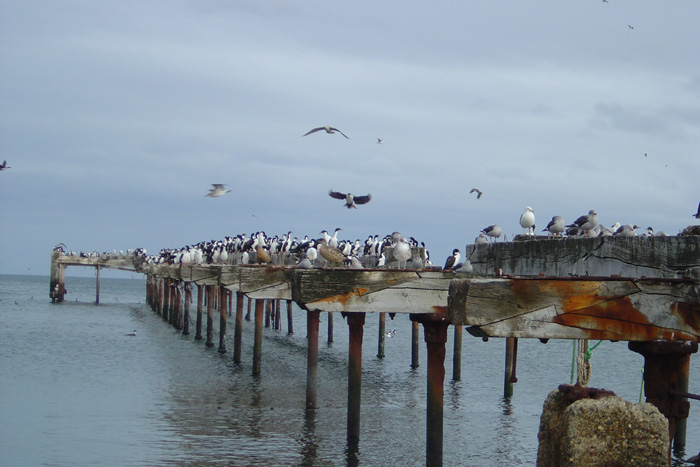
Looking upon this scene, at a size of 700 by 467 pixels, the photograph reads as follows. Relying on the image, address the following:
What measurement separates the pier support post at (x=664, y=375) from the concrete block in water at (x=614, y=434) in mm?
749

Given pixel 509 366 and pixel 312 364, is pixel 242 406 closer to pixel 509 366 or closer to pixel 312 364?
pixel 312 364

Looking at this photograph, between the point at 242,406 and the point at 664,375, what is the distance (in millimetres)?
13888

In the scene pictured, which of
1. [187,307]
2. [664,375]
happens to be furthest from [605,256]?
[187,307]

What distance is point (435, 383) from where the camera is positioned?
11.3 m

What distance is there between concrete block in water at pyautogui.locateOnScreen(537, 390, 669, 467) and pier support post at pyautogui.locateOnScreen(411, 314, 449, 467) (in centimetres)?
499

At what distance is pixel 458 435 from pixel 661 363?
1079 centimetres

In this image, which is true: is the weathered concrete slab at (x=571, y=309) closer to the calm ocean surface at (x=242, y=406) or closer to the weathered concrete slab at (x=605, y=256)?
the weathered concrete slab at (x=605, y=256)

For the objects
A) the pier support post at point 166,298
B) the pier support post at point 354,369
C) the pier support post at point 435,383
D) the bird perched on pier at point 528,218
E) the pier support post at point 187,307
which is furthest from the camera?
the pier support post at point 166,298

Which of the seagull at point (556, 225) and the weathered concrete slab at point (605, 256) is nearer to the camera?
the weathered concrete slab at point (605, 256)

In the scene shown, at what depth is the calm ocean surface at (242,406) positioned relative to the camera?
14984 millimetres

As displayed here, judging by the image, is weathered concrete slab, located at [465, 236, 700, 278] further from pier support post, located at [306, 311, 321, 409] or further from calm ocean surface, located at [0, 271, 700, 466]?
pier support post, located at [306, 311, 321, 409]

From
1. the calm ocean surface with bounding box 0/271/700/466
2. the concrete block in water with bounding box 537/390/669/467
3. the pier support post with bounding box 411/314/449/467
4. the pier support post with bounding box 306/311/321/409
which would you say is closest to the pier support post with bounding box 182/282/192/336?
the calm ocean surface with bounding box 0/271/700/466

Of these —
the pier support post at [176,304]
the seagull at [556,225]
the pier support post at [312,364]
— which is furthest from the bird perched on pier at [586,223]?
the pier support post at [176,304]

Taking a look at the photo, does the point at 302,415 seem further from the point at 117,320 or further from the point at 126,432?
the point at 117,320
